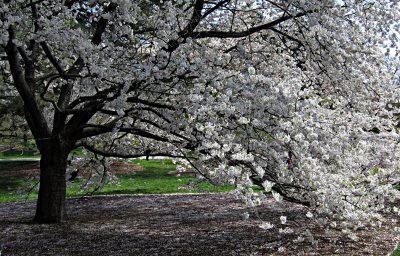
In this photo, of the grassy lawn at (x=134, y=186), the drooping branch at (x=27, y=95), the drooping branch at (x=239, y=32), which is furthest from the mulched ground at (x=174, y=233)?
the drooping branch at (x=239, y=32)

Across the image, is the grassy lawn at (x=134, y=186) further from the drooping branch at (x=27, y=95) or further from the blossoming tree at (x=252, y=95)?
the blossoming tree at (x=252, y=95)

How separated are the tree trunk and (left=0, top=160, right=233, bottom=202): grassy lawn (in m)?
2.66

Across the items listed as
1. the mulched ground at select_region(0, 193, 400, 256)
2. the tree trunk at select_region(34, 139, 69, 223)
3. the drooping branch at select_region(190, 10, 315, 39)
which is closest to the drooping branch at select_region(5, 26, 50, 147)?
the tree trunk at select_region(34, 139, 69, 223)

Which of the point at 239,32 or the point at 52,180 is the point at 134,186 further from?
the point at 239,32

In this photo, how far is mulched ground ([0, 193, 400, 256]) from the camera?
793 centimetres

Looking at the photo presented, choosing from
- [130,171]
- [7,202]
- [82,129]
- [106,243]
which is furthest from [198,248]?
[130,171]

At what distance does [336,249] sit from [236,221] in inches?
116

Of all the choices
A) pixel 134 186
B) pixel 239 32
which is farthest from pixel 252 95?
pixel 134 186

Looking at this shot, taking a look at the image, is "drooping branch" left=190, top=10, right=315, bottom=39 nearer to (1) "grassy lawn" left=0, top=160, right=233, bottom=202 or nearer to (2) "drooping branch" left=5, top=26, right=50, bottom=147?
(2) "drooping branch" left=5, top=26, right=50, bottom=147

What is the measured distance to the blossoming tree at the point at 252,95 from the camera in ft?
20.8

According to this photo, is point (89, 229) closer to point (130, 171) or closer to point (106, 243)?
point (106, 243)

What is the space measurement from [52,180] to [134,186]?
303 inches

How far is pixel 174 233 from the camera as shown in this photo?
9234 mm

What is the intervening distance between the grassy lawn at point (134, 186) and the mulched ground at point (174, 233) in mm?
1269
